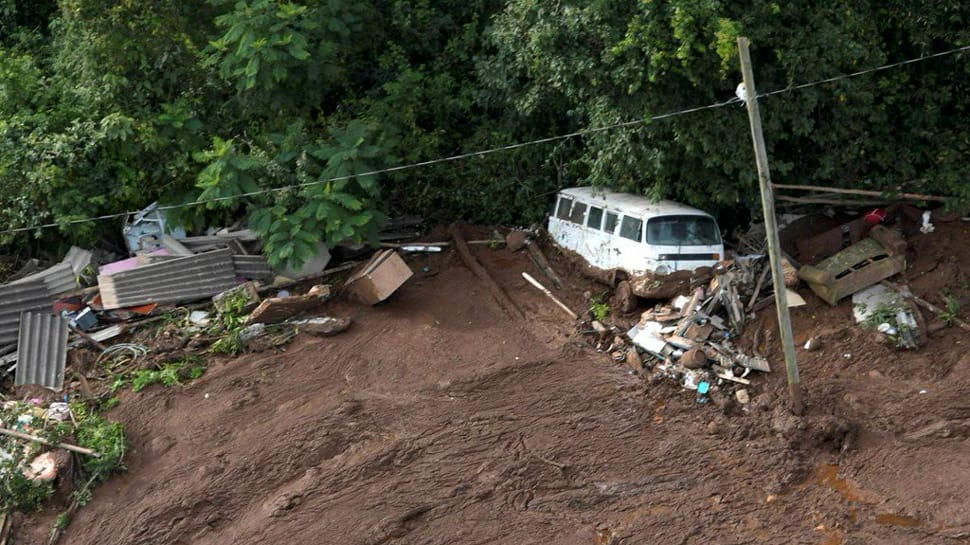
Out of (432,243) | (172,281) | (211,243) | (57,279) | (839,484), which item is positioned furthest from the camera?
(432,243)

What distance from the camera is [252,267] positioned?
15.6m

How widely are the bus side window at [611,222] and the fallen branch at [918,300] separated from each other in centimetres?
391

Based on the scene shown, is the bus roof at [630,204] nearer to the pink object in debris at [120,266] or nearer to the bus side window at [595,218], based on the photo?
the bus side window at [595,218]

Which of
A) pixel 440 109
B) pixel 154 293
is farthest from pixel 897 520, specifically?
pixel 154 293

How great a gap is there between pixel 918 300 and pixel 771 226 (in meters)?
3.43

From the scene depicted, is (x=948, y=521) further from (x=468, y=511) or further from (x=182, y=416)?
(x=182, y=416)

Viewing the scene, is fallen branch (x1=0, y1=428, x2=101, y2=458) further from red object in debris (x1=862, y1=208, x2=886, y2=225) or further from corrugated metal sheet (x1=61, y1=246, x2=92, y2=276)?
red object in debris (x1=862, y1=208, x2=886, y2=225)

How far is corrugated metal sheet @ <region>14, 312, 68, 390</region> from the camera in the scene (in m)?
13.9

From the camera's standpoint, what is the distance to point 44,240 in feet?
53.6

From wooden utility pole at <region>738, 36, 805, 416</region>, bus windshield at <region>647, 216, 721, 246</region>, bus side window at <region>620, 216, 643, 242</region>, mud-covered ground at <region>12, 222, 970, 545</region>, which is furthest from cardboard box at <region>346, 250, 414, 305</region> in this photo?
wooden utility pole at <region>738, 36, 805, 416</region>

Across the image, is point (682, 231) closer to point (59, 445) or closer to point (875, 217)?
point (875, 217)

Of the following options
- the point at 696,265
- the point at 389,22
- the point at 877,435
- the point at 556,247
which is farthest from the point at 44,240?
the point at 877,435

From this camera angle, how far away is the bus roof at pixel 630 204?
48.7 ft

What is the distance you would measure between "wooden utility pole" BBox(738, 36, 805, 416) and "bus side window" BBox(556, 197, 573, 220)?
474 cm
